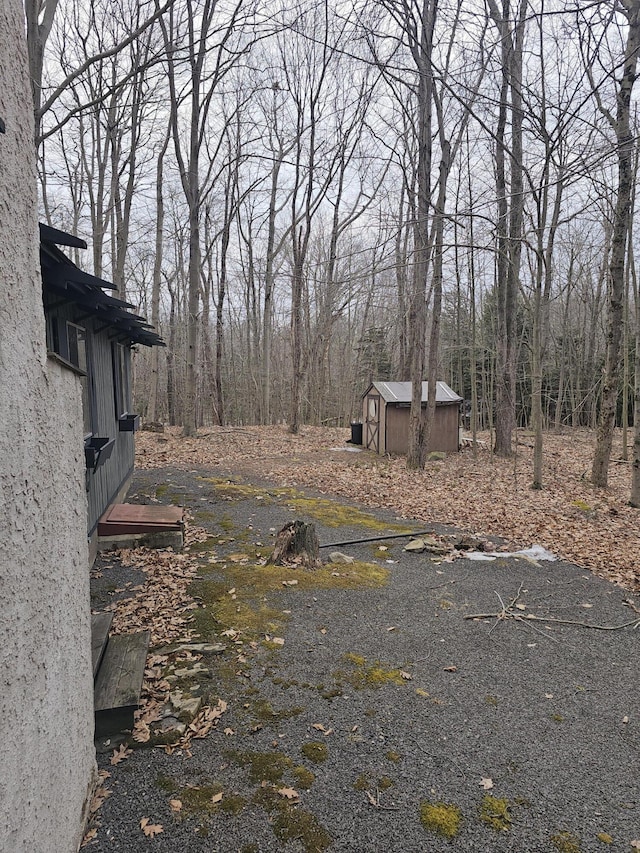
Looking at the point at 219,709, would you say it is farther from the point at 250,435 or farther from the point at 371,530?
the point at 250,435

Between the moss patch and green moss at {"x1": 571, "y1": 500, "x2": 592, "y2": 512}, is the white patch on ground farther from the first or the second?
green moss at {"x1": 571, "y1": 500, "x2": 592, "y2": 512}

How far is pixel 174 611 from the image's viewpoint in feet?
14.8

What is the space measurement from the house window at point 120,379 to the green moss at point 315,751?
6.80 meters

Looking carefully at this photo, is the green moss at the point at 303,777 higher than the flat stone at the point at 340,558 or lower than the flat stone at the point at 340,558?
lower

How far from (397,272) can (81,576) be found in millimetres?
19104

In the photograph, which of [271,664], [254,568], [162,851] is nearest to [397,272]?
[254,568]

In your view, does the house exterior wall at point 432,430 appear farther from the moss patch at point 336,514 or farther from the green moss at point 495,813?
the green moss at point 495,813

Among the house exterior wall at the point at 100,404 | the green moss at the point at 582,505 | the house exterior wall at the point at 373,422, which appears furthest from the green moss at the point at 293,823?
the house exterior wall at the point at 373,422

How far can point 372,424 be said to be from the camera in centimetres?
1627

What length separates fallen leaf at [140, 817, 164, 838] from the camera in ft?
7.45

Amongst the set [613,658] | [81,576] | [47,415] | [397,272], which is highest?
[397,272]

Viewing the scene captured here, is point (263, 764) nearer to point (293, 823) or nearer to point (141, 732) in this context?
point (293, 823)

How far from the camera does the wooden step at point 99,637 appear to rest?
3.19m

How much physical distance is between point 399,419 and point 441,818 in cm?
1335
